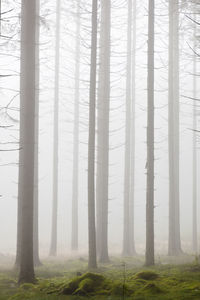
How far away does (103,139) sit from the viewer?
47.4 feet

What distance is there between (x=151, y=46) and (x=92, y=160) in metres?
4.67

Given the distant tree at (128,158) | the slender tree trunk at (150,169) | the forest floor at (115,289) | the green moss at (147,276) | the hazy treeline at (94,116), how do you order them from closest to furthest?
the forest floor at (115,289)
the green moss at (147,276)
the hazy treeline at (94,116)
the slender tree trunk at (150,169)
the distant tree at (128,158)

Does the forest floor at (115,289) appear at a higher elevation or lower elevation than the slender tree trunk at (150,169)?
lower

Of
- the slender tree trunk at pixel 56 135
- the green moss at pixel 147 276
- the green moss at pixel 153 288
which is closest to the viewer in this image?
the green moss at pixel 153 288

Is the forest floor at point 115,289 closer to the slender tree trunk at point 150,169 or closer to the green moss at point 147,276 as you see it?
the green moss at point 147,276

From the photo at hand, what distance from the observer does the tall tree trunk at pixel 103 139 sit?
13969 millimetres

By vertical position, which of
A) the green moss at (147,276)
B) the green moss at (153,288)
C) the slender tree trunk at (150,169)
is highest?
the slender tree trunk at (150,169)

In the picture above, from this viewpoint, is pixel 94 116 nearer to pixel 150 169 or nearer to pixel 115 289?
pixel 150 169

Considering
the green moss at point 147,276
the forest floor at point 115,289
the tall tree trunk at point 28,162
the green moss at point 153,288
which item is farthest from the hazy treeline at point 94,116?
the green moss at point 153,288

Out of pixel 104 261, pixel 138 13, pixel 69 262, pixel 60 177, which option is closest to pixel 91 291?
pixel 104 261

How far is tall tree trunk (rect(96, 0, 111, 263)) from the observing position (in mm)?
13969

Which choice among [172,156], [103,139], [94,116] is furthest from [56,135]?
[94,116]

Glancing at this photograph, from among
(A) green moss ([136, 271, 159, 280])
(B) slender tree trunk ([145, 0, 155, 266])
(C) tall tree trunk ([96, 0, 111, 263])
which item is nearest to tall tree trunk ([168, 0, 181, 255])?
(C) tall tree trunk ([96, 0, 111, 263])

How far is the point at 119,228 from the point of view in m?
35.3
